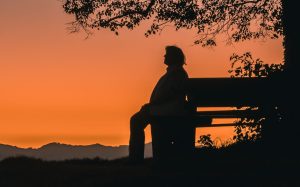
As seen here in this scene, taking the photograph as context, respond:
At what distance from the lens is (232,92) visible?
34.5ft

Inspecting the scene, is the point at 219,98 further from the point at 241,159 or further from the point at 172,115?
the point at 241,159

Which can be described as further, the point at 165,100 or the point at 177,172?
the point at 165,100

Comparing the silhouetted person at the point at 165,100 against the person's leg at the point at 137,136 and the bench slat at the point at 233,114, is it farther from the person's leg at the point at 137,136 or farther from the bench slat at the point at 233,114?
the bench slat at the point at 233,114

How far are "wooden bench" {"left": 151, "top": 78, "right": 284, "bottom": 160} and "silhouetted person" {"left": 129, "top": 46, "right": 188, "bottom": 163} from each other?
192 mm

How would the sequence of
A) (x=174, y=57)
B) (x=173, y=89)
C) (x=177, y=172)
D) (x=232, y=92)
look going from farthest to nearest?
(x=174, y=57) < (x=173, y=89) < (x=232, y=92) < (x=177, y=172)

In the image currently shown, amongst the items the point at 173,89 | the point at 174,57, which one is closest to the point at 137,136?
the point at 173,89

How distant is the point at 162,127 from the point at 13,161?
337 cm

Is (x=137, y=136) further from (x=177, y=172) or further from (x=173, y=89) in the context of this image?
(x=177, y=172)

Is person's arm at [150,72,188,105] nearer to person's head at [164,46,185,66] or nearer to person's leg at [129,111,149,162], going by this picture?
person's head at [164,46,185,66]

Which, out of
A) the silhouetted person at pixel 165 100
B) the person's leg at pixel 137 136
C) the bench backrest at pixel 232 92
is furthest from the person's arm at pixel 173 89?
the person's leg at pixel 137 136

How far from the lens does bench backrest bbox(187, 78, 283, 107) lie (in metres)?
10.4

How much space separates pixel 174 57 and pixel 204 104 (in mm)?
966

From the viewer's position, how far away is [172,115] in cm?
1044

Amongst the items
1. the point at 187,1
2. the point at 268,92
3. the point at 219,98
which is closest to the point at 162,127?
the point at 219,98
